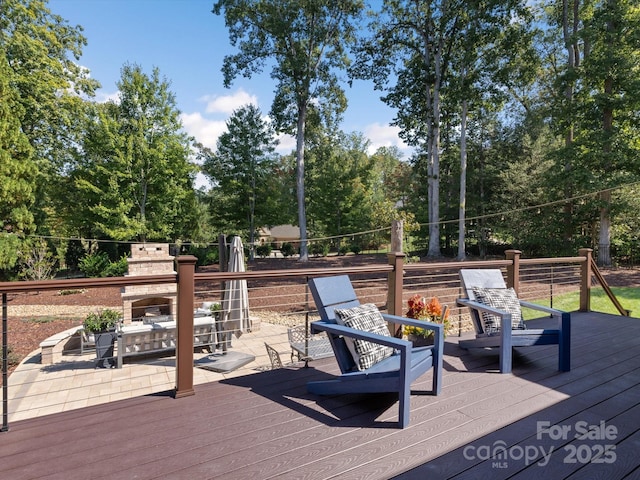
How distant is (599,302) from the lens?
23.9 feet

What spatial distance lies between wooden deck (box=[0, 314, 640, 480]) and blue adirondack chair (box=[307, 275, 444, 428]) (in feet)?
0.42

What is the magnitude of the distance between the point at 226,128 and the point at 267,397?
1953cm

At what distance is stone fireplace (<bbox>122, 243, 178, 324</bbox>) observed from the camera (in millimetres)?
7387

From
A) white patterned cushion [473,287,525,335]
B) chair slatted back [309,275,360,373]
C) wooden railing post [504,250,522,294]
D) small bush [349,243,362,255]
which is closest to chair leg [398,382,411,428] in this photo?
chair slatted back [309,275,360,373]

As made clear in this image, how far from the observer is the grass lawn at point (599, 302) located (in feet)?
21.9

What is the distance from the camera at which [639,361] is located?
318 centimetres

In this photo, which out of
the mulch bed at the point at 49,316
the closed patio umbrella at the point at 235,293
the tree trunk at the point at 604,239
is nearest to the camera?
the closed patio umbrella at the point at 235,293

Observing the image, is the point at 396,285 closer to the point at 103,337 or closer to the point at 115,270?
Result: the point at 103,337

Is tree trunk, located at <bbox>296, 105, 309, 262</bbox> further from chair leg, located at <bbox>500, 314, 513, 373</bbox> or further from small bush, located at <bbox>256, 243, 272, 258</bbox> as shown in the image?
chair leg, located at <bbox>500, 314, 513, 373</bbox>

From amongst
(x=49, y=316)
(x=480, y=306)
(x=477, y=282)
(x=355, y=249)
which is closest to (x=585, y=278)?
(x=477, y=282)

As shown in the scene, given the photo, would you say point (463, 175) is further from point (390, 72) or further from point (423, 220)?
point (390, 72)

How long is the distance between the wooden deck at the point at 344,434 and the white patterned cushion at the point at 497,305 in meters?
0.54

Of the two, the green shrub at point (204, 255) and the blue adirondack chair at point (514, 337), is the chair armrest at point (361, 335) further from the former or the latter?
the green shrub at point (204, 255)

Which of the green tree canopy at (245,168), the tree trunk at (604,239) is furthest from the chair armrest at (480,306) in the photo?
the green tree canopy at (245,168)
